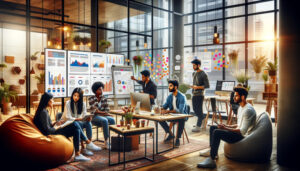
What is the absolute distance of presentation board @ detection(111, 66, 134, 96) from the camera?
22.9 feet

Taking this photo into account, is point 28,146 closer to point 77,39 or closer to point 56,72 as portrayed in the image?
point 56,72

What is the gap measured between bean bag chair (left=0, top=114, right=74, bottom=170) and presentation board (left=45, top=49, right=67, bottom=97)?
1.85 metres

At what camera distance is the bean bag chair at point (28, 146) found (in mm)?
3668

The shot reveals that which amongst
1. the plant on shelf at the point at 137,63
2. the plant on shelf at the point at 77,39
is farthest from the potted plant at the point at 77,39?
the plant on shelf at the point at 137,63

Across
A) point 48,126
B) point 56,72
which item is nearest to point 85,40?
point 56,72

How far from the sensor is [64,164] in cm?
414

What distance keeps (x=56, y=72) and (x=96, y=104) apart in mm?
1276

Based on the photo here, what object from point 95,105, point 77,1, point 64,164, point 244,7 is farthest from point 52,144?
point 244,7

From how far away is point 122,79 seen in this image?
712cm

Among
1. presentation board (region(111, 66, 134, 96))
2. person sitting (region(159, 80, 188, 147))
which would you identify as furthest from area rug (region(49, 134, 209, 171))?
presentation board (region(111, 66, 134, 96))

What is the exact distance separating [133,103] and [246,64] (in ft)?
17.2

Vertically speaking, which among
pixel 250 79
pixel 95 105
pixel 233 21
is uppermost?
pixel 233 21

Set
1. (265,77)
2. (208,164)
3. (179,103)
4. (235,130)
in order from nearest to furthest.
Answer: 1. (208,164)
2. (235,130)
3. (179,103)
4. (265,77)

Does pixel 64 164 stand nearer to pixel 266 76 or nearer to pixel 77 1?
pixel 77 1
